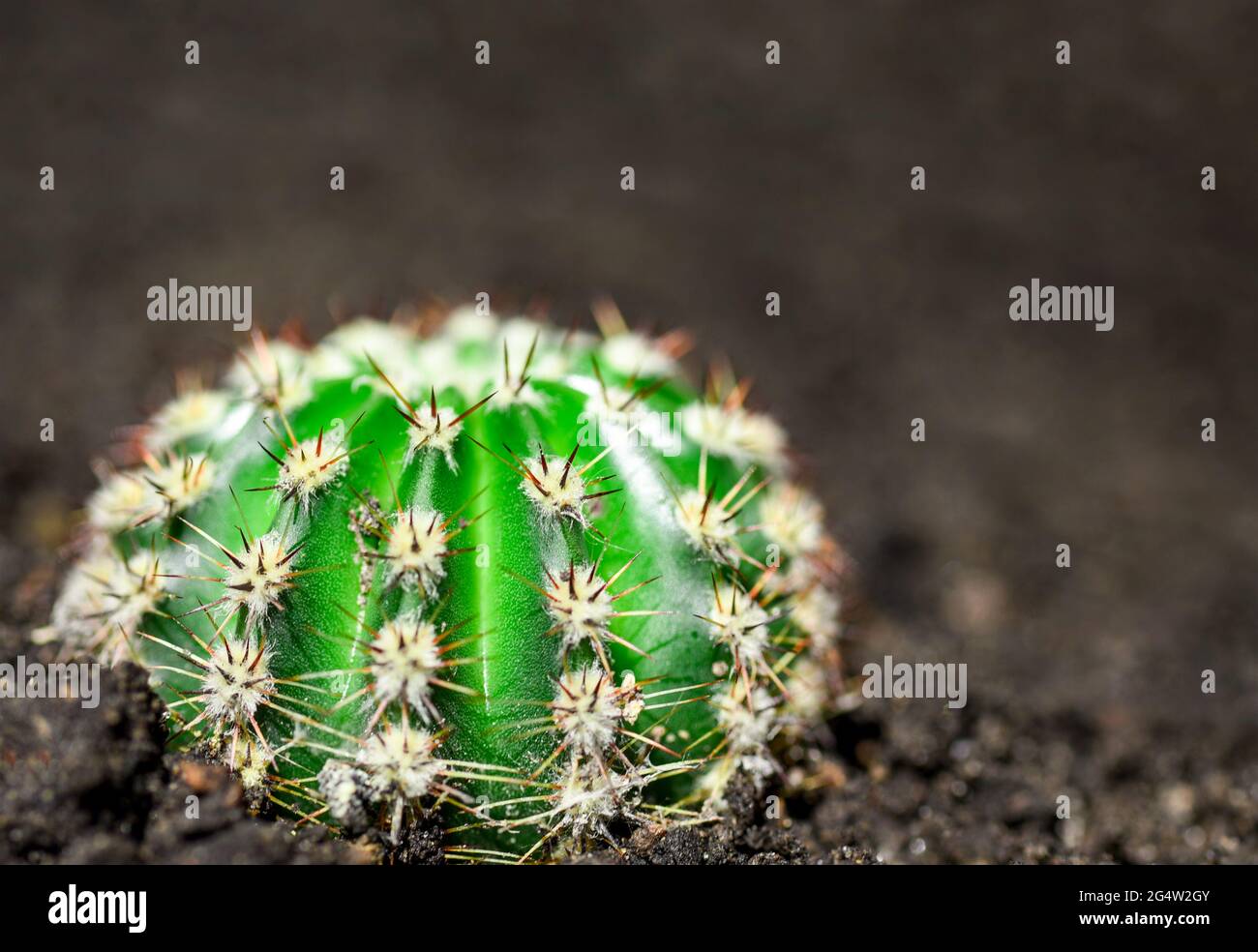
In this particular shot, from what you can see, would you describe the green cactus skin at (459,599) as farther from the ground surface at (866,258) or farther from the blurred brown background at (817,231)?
the blurred brown background at (817,231)

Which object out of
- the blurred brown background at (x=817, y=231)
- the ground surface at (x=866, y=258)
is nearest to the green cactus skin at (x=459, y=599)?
the ground surface at (x=866, y=258)

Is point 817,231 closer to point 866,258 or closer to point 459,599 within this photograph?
point 866,258

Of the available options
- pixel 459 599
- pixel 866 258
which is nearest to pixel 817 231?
pixel 866 258

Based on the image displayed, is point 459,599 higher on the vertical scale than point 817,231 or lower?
lower

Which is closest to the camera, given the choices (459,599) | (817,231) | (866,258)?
(459,599)
